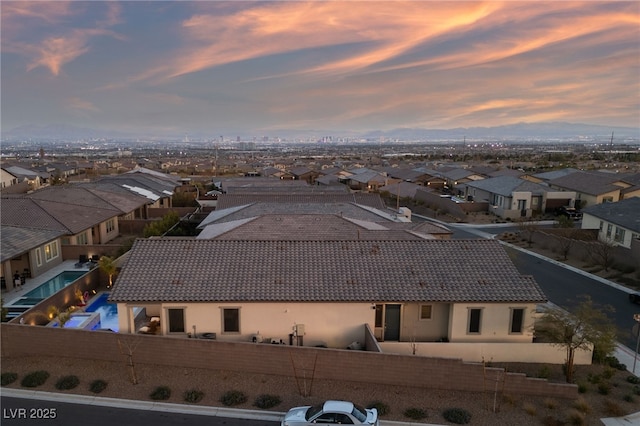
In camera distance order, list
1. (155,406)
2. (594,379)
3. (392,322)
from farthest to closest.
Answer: (392,322) → (594,379) → (155,406)

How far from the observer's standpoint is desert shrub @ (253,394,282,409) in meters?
14.6

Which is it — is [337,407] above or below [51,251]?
above

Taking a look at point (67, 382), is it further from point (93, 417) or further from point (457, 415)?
point (457, 415)

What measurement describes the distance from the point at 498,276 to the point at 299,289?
850cm

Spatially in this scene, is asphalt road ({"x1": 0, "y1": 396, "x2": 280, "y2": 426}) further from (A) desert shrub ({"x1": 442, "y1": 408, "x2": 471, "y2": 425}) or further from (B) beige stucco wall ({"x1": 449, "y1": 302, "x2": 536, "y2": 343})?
(B) beige stucco wall ({"x1": 449, "y1": 302, "x2": 536, "y2": 343})

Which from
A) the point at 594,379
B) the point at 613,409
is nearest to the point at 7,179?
the point at 594,379

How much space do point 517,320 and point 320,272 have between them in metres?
8.37

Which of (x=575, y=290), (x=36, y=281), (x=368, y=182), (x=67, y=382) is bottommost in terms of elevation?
(x=575, y=290)

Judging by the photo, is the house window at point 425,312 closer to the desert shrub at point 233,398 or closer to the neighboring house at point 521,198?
the desert shrub at point 233,398

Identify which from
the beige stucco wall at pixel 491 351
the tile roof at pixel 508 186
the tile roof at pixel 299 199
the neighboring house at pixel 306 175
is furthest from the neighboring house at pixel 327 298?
the neighboring house at pixel 306 175

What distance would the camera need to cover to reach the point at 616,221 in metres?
38.1

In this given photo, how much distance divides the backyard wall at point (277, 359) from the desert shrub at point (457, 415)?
1.14 meters

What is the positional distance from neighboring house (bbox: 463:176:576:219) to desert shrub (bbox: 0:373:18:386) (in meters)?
51.7

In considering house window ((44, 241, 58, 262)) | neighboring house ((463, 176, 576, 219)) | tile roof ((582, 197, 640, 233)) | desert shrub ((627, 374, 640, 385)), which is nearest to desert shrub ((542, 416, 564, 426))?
desert shrub ((627, 374, 640, 385))
